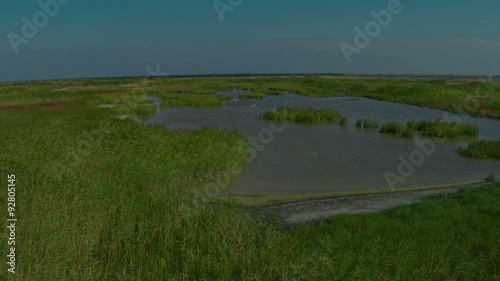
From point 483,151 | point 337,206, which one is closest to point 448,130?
point 483,151

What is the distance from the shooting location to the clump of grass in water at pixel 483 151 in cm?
2575

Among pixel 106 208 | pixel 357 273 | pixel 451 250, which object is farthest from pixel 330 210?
pixel 106 208

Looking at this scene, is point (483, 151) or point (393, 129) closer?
point (483, 151)

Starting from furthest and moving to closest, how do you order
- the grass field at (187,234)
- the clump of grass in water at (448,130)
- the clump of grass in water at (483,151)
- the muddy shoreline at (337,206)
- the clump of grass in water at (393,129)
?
the clump of grass in water at (393,129)
the clump of grass in water at (448,130)
the clump of grass in water at (483,151)
the muddy shoreline at (337,206)
the grass field at (187,234)

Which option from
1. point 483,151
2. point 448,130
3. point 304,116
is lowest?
point 483,151

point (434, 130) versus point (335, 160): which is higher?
point (434, 130)

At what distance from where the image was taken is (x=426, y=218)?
13.3 metres

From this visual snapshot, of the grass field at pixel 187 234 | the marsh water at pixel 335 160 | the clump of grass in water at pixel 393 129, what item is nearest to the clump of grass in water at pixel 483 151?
the marsh water at pixel 335 160

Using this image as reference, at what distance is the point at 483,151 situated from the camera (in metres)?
26.1

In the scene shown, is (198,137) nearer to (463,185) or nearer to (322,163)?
(322,163)

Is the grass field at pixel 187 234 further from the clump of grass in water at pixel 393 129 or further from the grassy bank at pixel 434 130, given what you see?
the clump of grass in water at pixel 393 129

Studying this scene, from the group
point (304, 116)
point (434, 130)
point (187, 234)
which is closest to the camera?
point (187, 234)

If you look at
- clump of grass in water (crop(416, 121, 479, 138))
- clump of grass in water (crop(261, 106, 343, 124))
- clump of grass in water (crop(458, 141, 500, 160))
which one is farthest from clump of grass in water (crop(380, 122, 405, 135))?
clump of grass in water (crop(261, 106, 343, 124))

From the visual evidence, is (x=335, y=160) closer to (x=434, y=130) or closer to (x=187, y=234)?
(x=434, y=130)
